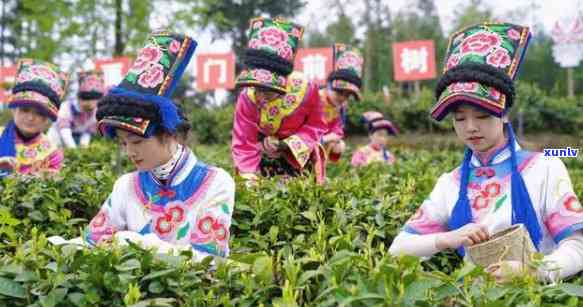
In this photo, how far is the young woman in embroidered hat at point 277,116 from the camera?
15.1 ft

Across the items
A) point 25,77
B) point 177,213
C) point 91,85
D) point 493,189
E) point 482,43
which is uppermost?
point 91,85

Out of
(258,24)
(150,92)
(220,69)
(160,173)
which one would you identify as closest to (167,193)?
Answer: (160,173)

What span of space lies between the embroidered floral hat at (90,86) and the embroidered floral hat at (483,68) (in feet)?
21.4

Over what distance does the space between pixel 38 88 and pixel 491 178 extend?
141 inches

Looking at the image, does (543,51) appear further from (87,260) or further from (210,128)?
(87,260)

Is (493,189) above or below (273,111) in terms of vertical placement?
below

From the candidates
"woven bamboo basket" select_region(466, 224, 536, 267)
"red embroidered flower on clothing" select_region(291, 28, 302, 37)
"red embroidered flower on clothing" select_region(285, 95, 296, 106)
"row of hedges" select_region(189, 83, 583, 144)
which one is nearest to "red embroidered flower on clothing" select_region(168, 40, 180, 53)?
"woven bamboo basket" select_region(466, 224, 536, 267)

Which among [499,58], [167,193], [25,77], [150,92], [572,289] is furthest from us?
[25,77]

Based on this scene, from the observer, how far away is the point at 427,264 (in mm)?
2650

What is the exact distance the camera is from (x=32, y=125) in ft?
16.7

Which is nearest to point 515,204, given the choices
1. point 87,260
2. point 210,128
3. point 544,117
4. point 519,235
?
point 519,235

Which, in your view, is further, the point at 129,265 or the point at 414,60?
the point at 414,60

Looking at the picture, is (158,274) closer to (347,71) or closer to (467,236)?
(467,236)

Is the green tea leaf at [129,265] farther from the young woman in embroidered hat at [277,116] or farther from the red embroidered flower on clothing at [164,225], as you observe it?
the young woman in embroidered hat at [277,116]
